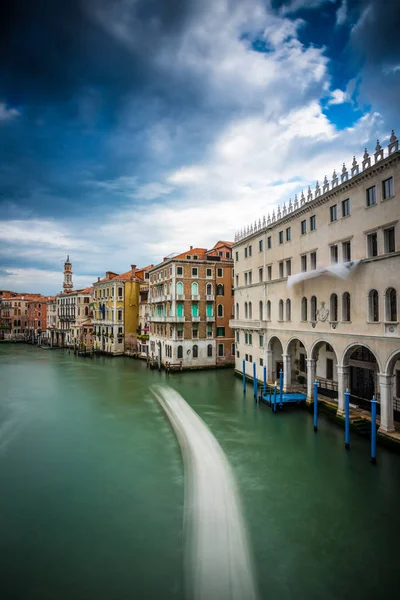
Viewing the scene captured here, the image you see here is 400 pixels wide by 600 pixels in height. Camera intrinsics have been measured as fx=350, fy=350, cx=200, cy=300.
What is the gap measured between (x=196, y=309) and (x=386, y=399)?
67.5ft

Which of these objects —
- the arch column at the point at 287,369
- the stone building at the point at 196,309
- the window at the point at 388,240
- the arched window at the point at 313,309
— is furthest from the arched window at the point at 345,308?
the stone building at the point at 196,309

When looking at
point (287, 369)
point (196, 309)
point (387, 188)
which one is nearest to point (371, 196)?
point (387, 188)

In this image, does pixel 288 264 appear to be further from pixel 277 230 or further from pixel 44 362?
pixel 44 362

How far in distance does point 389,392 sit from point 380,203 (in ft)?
24.0

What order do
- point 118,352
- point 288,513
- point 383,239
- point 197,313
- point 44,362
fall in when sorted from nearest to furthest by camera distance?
1. point 288,513
2. point 383,239
3. point 197,313
4. point 44,362
5. point 118,352

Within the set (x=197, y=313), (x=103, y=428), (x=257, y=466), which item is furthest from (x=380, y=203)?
(x=197, y=313)

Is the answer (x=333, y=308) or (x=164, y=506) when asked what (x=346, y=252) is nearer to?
(x=333, y=308)

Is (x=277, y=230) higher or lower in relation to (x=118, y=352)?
higher

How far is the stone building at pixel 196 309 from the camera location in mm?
31734

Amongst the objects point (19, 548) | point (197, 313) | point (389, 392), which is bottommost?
point (19, 548)

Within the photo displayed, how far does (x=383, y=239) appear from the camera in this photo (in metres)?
13.6

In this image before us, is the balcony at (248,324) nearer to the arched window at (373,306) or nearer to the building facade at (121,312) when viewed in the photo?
the arched window at (373,306)

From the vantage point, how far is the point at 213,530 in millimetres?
8828

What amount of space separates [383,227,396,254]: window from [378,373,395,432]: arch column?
15.7 feet
